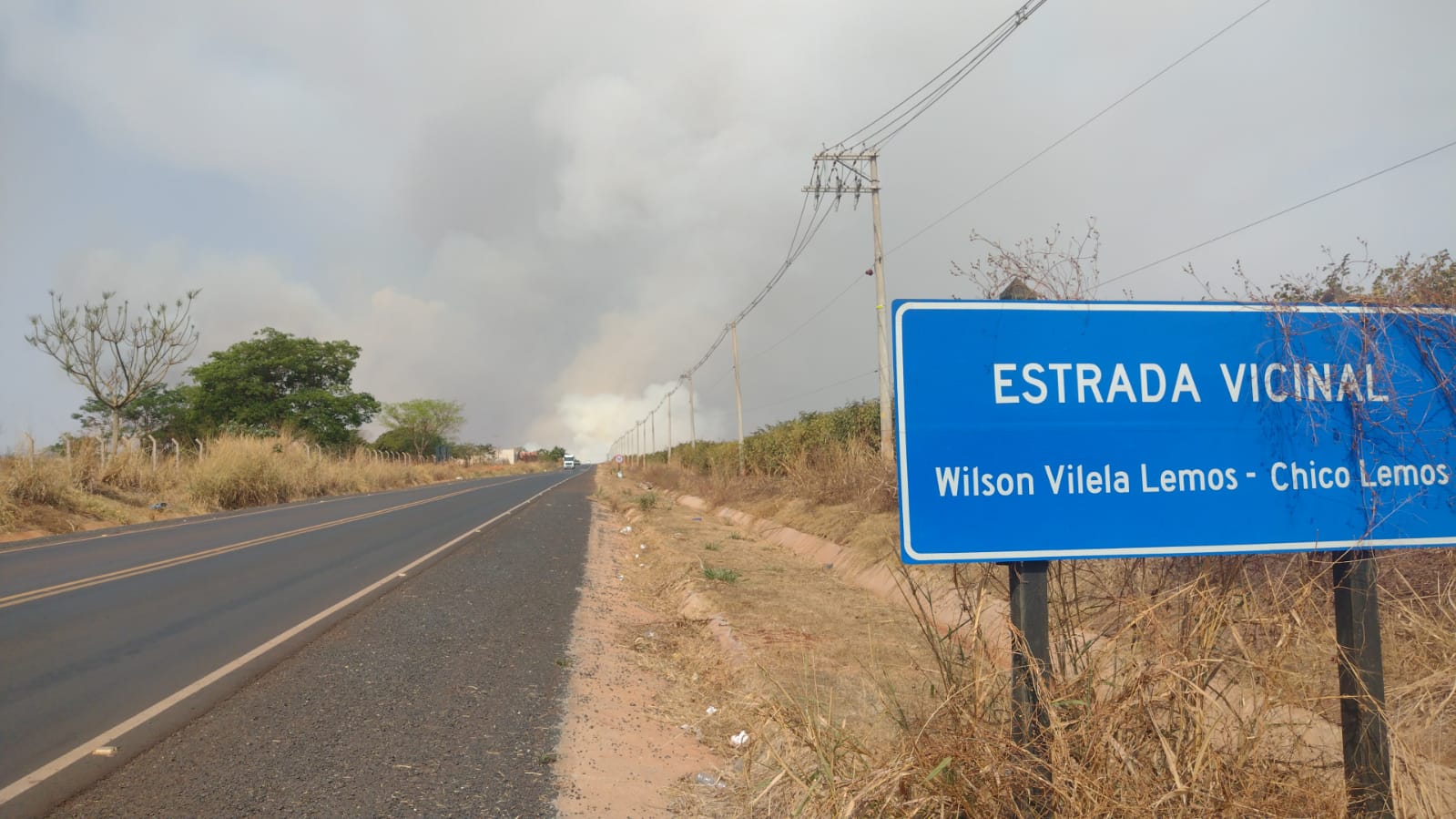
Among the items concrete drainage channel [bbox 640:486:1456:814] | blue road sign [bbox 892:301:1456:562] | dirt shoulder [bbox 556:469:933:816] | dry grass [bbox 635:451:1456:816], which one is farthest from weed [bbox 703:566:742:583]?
blue road sign [bbox 892:301:1456:562]

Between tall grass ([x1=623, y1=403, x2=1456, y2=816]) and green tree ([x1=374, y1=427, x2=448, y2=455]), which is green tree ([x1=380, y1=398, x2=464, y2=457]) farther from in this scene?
tall grass ([x1=623, y1=403, x2=1456, y2=816])

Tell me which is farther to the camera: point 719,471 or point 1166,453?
point 719,471

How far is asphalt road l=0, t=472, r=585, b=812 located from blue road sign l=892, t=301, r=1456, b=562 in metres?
4.51

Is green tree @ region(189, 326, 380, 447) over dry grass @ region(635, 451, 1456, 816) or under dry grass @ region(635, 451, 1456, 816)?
over

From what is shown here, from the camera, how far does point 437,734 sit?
4.84 metres

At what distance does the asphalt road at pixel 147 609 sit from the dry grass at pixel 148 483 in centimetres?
447

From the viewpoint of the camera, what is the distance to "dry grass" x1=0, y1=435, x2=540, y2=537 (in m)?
20.4

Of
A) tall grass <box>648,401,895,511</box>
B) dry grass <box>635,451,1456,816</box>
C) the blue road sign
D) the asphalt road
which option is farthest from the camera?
tall grass <box>648,401,895,511</box>

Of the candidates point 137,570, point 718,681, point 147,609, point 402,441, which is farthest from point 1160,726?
point 402,441

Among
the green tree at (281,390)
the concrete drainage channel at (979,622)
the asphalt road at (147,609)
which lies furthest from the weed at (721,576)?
the green tree at (281,390)

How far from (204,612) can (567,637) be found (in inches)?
152

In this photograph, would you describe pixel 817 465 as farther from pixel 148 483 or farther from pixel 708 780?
pixel 148 483

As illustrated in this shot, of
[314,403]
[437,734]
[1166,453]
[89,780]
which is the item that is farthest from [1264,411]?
[314,403]

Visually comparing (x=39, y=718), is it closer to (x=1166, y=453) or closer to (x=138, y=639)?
(x=138, y=639)
